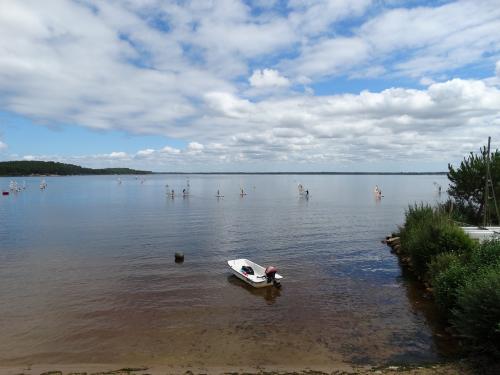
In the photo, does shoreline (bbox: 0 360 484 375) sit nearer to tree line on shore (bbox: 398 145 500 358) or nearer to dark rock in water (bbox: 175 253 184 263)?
tree line on shore (bbox: 398 145 500 358)

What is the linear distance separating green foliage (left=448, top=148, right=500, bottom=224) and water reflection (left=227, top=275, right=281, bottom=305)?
25.9 m

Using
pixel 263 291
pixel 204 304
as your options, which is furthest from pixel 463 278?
pixel 204 304

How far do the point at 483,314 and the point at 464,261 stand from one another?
8.07 meters

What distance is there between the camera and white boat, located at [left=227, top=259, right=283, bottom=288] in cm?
2448

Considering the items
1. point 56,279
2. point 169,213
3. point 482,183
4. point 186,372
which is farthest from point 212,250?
point 169,213

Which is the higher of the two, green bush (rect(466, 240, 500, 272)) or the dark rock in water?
green bush (rect(466, 240, 500, 272))

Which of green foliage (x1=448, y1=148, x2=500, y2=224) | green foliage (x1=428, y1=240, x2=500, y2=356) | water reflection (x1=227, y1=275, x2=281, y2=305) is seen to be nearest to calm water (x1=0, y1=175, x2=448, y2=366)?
water reflection (x1=227, y1=275, x2=281, y2=305)

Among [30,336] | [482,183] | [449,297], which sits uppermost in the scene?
[482,183]

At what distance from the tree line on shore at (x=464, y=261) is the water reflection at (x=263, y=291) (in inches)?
337

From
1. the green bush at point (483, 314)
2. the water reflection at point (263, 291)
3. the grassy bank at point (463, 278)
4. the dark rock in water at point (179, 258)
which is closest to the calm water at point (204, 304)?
the water reflection at point (263, 291)

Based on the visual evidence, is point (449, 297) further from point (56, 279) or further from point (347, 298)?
point (56, 279)

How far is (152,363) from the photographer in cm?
1452

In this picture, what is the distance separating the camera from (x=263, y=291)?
24.1 metres

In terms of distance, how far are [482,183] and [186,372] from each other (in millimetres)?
38028
